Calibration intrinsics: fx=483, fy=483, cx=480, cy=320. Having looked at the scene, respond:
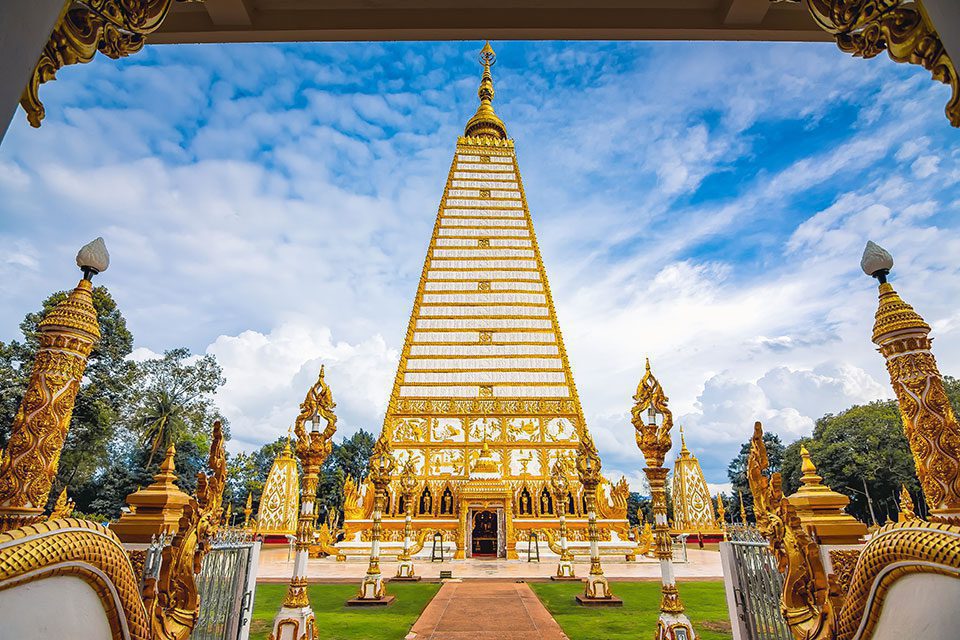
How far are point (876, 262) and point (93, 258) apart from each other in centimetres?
951

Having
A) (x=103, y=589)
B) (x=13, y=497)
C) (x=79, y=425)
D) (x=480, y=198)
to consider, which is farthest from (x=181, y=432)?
(x=103, y=589)

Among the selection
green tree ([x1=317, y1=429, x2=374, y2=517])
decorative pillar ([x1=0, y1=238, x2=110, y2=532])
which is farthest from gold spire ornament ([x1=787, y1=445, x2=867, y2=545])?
green tree ([x1=317, y1=429, x2=374, y2=517])

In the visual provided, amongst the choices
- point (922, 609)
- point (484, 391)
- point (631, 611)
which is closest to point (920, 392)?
point (922, 609)

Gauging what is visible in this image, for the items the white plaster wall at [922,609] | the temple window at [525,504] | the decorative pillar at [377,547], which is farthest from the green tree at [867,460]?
the white plaster wall at [922,609]

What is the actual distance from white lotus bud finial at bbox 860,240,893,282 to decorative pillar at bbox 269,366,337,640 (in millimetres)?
7379

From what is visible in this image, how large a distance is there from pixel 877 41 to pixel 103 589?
433 cm

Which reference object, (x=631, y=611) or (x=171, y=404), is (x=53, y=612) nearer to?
(x=631, y=611)

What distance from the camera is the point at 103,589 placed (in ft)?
6.97

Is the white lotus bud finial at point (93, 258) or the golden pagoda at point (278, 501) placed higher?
the white lotus bud finial at point (93, 258)

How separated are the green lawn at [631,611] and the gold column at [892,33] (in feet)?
21.9

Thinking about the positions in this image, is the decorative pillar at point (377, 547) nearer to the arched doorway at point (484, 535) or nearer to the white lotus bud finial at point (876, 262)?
the arched doorway at point (484, 535)

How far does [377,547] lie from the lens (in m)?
9.74

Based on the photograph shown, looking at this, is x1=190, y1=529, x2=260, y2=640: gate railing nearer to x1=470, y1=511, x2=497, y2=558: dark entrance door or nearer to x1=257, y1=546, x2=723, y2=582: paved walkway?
x1=257, y1=546, x2=723, y2=582: paved walkway

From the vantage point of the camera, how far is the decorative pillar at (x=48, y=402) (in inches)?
205
